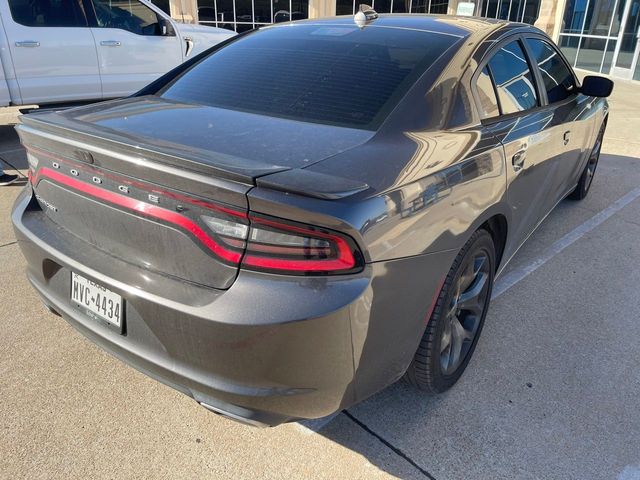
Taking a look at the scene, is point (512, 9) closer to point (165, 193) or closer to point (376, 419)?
point (376, 419)

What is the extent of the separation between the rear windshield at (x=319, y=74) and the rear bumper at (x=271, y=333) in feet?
2.66

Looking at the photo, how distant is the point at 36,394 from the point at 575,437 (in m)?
2.44

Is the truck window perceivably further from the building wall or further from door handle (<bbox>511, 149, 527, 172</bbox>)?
the building wall

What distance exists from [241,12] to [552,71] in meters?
20.0

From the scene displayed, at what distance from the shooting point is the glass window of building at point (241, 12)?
21.0 metres

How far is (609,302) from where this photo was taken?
344cm

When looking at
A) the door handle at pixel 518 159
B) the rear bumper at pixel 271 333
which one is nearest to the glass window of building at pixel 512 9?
the door handle at pixel 518 159

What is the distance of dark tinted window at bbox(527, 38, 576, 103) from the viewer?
3443 millimetres

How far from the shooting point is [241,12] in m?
21.3

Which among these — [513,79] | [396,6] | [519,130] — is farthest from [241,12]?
[519,130]

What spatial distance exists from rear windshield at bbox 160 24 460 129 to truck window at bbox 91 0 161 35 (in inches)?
188

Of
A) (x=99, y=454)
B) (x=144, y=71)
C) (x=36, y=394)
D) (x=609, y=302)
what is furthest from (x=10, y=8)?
(x=609, y=302)

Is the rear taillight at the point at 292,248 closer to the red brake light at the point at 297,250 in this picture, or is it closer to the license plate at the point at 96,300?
the red brake light at the point at 297,250

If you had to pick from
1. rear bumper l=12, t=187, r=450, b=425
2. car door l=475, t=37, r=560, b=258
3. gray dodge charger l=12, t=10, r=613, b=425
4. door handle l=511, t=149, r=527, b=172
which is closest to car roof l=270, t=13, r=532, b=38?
gray dodge charger l=12, t=10, r=613, b=425
